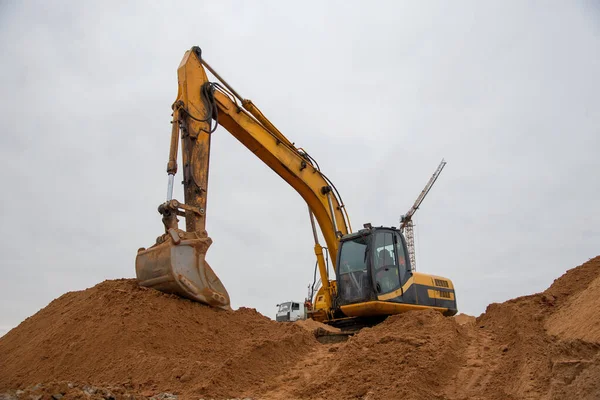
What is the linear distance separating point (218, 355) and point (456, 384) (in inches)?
122

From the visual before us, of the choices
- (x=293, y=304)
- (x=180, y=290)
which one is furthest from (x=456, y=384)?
(x=293, y=304)

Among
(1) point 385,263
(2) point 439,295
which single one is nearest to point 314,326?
(1) point 385,263

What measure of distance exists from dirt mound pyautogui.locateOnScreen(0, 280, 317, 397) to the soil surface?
0.06 ft

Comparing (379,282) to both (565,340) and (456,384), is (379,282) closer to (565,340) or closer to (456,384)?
(456,384)

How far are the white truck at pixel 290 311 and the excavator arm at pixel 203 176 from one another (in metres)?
13.3

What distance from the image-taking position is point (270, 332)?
8.04 meters

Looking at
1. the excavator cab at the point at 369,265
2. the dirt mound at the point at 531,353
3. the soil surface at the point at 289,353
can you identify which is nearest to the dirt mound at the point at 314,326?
the excavator cab at the point at 369,265

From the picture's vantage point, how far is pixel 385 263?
912 centimetres

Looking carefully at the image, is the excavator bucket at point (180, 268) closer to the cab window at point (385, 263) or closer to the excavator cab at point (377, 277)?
the excavator cab at point (377, 277)

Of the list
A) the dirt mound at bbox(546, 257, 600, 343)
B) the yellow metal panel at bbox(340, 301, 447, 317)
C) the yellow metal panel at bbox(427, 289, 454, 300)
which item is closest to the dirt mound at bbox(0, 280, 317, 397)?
the yellow metal panel at bbox(340, 301, 447, 317)

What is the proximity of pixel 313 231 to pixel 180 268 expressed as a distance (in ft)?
13.4

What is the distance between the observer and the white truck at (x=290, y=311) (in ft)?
77.3

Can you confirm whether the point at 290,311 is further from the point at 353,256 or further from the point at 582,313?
the point at 582,313

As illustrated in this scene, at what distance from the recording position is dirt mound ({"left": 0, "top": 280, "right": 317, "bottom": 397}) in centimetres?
629
